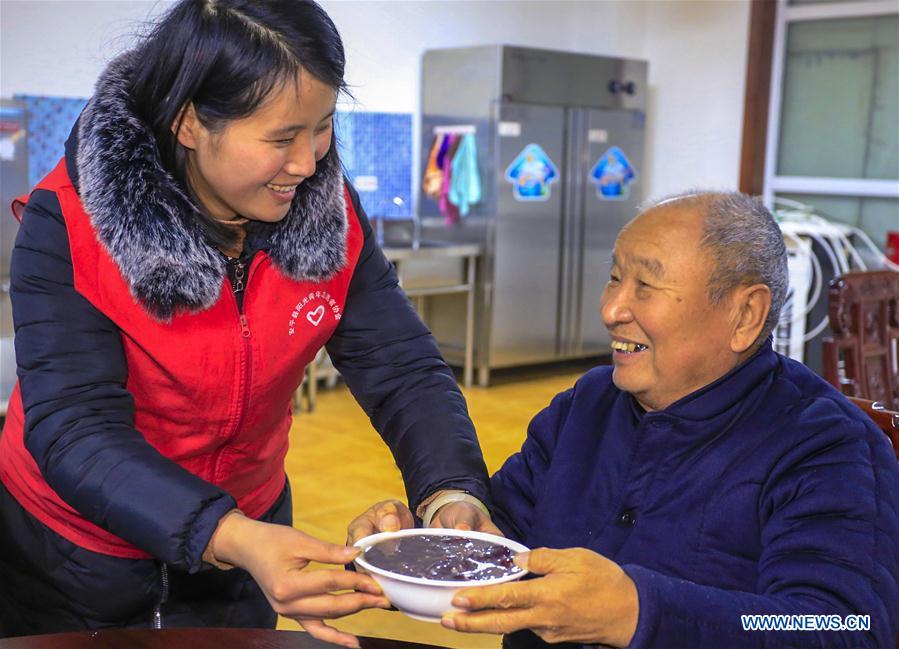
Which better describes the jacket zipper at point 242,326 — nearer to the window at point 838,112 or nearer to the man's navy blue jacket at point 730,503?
the man's navy blue jacket at point 730,503

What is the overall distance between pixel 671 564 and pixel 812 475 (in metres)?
0.22

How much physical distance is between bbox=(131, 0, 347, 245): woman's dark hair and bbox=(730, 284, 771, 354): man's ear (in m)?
0.62

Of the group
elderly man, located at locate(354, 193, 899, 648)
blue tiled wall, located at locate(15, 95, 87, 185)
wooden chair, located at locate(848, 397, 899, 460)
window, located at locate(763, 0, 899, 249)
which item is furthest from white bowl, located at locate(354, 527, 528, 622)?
window, located at locate(763, 0, 899, 249)

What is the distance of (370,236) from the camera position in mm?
1655

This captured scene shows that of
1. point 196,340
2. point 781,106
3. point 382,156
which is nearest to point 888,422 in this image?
point 196,340

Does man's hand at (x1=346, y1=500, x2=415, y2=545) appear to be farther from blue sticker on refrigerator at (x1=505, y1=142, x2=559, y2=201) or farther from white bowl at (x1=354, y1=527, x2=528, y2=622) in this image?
blue sticker on refrigerator at (x1=505, y1=142, x2=559, y2=201)

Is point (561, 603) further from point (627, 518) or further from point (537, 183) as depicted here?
point (537, 183)

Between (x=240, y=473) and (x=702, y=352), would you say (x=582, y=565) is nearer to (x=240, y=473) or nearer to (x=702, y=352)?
A: (x=702, y=352)

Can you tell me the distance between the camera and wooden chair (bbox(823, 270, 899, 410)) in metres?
2.29

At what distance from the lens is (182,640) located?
4.12ft

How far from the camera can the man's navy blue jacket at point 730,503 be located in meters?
1.18
